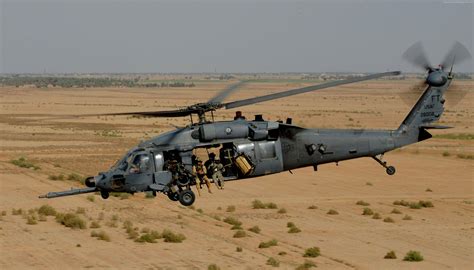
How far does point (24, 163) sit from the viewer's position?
225 ft

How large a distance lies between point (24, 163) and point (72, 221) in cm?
2680

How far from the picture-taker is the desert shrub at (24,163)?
66.7 m

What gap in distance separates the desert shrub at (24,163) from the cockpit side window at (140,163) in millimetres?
41644

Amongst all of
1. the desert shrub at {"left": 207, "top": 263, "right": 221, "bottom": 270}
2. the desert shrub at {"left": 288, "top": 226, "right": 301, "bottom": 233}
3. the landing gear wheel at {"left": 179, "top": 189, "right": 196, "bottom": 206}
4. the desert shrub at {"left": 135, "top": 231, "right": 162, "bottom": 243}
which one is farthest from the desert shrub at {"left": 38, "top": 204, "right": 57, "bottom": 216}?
the landing gear wheel at {"left": 179, "top": 189, "right": 196, "bottom": 206}

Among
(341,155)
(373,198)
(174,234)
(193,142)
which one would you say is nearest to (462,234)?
(373,198)

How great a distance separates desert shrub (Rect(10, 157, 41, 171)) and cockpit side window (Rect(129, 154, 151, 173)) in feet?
137

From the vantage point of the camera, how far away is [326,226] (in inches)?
1758

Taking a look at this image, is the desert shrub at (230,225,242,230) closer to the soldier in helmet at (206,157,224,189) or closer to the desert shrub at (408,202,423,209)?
the desert shrub at (408,202,423,209)

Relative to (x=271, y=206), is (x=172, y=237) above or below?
above

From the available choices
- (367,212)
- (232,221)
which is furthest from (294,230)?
(367,212)

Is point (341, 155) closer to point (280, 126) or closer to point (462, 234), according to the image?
point (280, 126)

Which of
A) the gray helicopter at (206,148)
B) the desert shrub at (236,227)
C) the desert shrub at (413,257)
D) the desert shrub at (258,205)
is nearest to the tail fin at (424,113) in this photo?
the gray helicopter at (206,148)

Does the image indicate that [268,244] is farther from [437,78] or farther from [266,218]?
[437,78]

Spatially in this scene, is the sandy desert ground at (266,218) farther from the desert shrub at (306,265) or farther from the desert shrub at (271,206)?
the desert shrub at (271,206)
